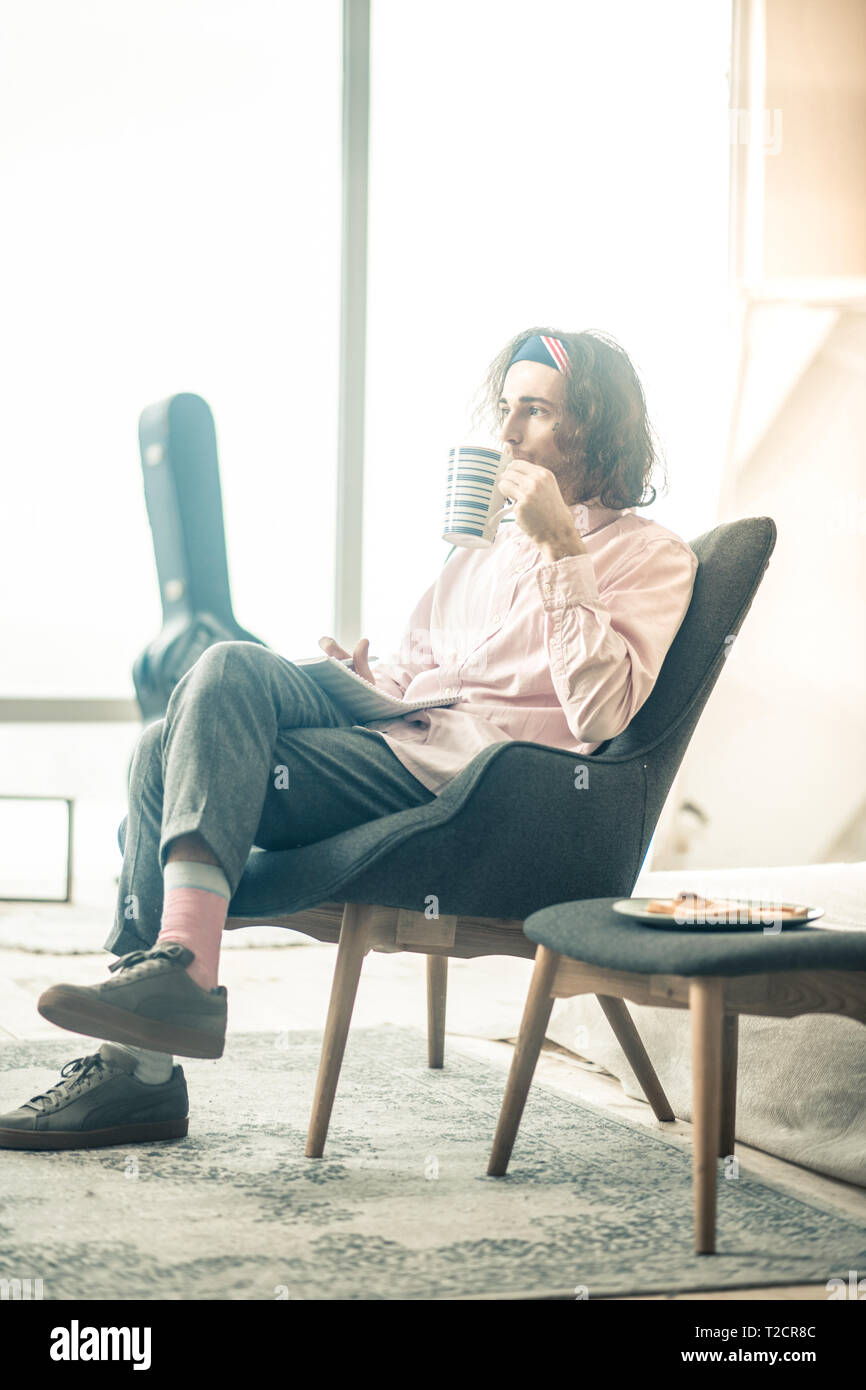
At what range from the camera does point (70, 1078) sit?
68.7 inches

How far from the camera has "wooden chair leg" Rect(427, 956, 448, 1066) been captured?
214 centimetres

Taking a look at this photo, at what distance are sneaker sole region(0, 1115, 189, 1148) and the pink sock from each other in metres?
0.31

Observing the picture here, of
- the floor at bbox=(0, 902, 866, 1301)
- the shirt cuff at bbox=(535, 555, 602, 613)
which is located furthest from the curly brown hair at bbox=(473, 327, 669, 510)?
the floor at bbox=(0, 902, 866, 1301)

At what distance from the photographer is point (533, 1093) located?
2.05 m

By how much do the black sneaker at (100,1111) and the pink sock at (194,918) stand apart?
0.28 metres

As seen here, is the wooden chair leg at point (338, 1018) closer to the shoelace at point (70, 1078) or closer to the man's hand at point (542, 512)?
the shoelace at point (70, 1078)

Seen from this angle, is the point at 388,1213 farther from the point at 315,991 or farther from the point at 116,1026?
the point at 315,991

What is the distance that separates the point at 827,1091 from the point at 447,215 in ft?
10.3

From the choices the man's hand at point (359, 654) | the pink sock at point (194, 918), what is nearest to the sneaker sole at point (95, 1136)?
the pink sock at point (194, 918)

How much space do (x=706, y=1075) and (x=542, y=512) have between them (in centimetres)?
69

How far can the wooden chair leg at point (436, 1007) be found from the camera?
2.14m

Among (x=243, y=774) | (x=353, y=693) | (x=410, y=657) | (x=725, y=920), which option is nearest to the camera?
(x=725, y=920)

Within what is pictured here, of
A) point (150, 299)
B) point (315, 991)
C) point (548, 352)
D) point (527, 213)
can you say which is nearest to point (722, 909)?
point (548, 352)
